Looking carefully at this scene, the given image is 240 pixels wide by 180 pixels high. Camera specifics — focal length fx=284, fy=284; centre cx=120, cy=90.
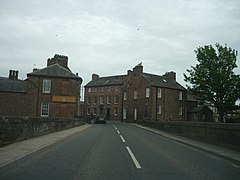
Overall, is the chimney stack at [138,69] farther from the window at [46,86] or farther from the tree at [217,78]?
the window at [46,86]

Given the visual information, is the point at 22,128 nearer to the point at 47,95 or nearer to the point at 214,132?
the point at 214,132

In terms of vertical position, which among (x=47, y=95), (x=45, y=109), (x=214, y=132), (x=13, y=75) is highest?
(x=13, y=75)

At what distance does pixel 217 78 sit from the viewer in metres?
43.1

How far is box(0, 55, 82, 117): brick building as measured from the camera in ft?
137

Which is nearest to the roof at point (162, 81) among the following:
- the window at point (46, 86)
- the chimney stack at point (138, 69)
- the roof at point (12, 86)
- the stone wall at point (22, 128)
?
the chimney stack at point (138, 69)

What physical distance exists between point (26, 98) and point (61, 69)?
284 inches

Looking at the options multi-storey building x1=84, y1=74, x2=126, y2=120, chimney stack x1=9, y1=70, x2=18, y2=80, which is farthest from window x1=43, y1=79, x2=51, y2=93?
multi-storey building x1=84, y1=74, x2=126, y2=120

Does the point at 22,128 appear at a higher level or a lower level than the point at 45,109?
lower

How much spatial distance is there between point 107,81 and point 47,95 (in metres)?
45.1

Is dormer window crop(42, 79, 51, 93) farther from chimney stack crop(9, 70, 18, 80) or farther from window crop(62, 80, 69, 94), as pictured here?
chimney stack crop(9, 70, 18, 80)

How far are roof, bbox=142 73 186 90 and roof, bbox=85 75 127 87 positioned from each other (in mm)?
19531

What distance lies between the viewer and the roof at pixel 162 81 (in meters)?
59.2

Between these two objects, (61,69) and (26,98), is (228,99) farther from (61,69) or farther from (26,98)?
(26,98)

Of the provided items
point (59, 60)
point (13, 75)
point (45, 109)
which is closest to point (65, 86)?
point (45, 109)
